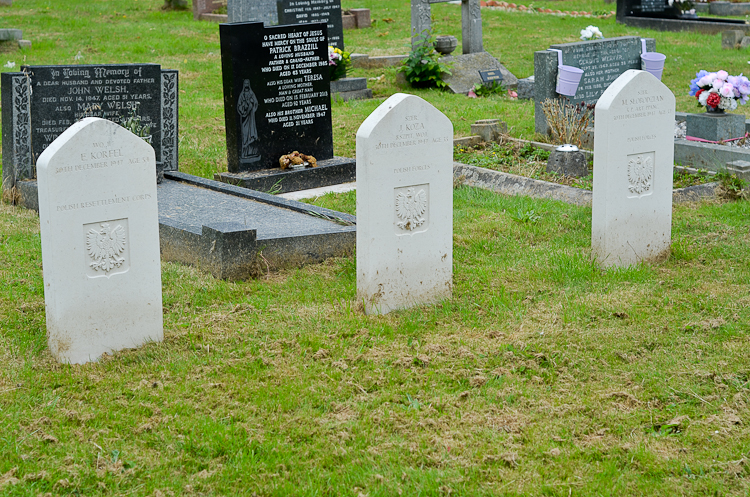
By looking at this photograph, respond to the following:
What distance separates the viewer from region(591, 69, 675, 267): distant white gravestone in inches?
216

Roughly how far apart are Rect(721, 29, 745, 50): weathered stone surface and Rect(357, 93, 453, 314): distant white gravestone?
14.3 metres

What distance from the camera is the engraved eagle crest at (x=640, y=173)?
5617 mm

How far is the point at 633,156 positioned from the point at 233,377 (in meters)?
3.19

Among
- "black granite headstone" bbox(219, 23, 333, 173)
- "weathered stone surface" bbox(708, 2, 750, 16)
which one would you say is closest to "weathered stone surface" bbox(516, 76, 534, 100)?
"black granite headstone" bbox(219, 23, 333, 173)

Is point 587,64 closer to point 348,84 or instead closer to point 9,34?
point 348,84

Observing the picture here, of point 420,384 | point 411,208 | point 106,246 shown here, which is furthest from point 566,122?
point 106,246

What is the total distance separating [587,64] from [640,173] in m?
4.70

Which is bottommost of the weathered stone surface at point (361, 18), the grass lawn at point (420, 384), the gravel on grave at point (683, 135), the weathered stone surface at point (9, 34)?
the grass lawn at point (420, 384)

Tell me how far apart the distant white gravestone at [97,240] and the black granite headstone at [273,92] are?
379 cm

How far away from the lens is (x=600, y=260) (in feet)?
18.6

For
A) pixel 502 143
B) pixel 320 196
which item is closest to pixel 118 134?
pixel 320 196

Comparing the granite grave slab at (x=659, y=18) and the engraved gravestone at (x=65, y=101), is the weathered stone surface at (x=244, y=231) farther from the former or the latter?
the granite grave slab at (x=659, y=18)

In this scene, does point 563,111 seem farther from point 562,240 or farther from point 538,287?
point 538,287

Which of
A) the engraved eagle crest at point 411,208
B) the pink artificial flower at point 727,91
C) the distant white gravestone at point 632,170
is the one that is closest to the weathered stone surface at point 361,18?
the pink artificial flower at point 727,91
